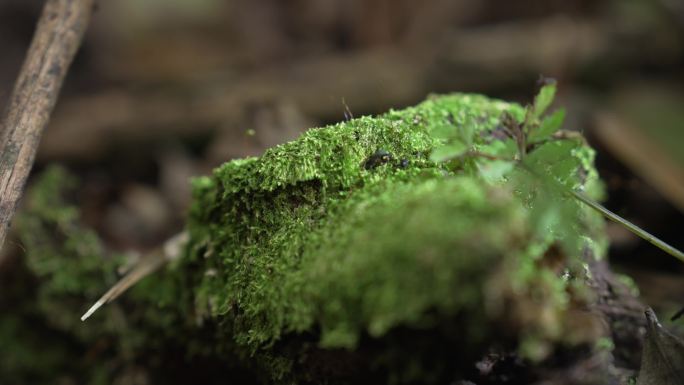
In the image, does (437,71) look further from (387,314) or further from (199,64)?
(387,314)

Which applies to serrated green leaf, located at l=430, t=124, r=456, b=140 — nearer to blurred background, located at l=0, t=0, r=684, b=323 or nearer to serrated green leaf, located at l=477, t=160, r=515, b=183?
serrated green leaf, located at l=477, t=160, r=515, b=183

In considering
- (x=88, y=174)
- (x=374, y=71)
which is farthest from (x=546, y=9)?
(x=88, y=174)

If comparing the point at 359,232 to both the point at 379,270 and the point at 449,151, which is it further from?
the point at 449,151

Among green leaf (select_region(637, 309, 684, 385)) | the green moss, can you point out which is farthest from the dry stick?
green leaf (select_region(637, 309, 684, 385))

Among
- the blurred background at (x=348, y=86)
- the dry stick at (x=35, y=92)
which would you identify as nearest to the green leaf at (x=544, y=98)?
the dry stick at (x=35, y=92)

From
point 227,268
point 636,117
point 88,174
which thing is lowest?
point 636,117

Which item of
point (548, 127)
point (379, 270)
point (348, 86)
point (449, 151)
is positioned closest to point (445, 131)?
point (449, 151)
